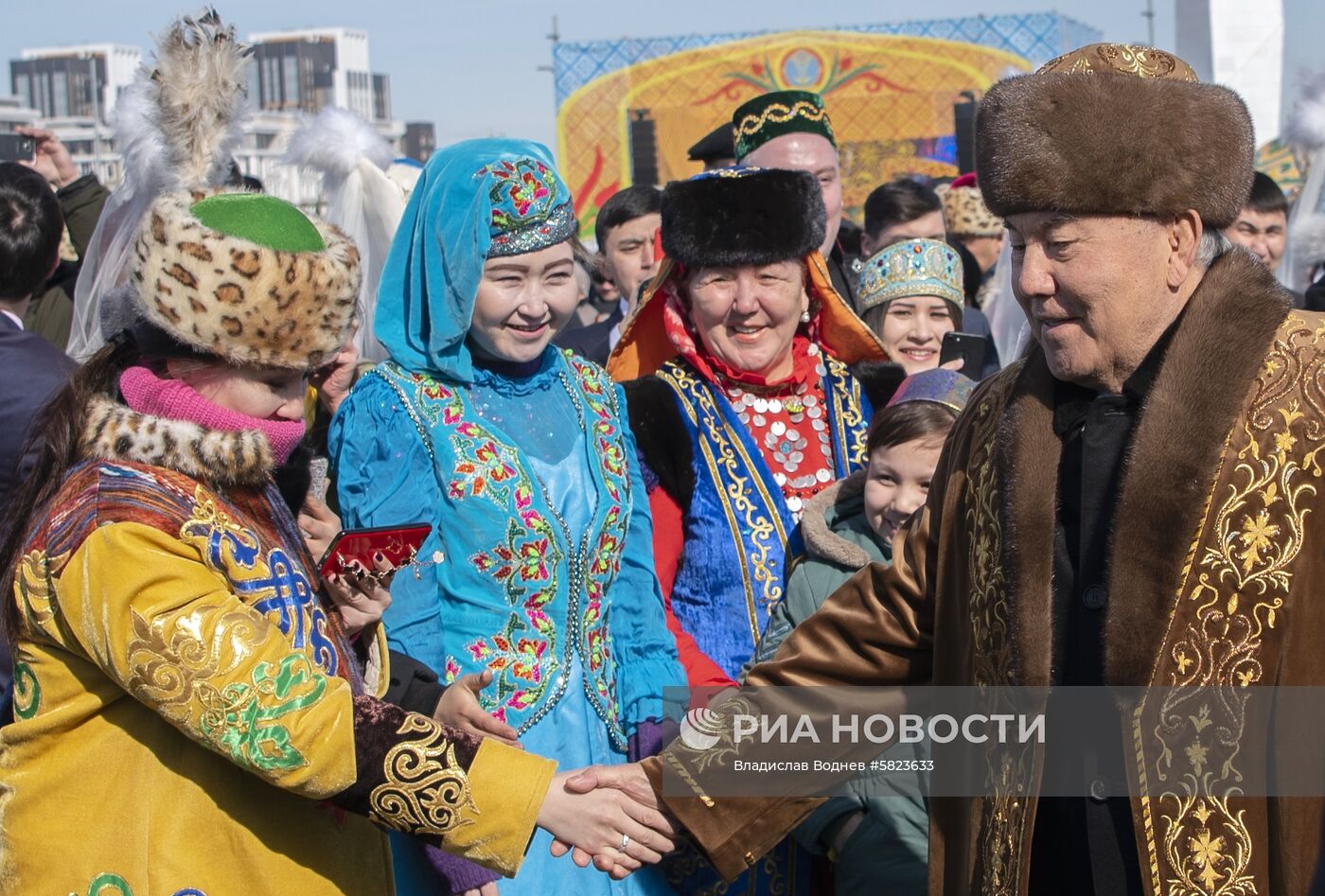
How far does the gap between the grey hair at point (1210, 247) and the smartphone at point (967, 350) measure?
2469 millimetres

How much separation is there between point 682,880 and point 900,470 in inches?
42.5

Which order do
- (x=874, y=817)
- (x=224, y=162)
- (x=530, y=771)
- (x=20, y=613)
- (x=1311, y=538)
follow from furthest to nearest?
(x=224, y=162) < (x=874, y=817) < (x=530, y=771) < (x=20, y=613) < (x=1311, y=538)

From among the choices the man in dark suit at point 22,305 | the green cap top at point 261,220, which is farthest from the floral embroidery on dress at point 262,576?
the man in dark suit at point 22,305

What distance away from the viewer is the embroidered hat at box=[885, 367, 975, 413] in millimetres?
3670

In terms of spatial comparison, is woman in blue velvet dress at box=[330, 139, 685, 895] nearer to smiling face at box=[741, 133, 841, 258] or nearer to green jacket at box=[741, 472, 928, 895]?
green jacket at box=[741, 472, 928, 895]

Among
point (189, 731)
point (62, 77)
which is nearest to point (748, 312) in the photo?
point (189, 731)

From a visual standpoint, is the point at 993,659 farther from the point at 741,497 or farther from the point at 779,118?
the point at 779,118

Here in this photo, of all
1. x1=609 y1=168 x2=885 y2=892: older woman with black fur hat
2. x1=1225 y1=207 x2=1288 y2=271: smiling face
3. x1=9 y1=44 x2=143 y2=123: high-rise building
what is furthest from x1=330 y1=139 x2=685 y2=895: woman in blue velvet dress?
x1=9 y1=44 x2=143 y2=123: high-rise building

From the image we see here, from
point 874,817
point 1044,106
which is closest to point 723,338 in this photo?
point 874,817

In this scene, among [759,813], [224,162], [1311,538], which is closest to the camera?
[1311,538]

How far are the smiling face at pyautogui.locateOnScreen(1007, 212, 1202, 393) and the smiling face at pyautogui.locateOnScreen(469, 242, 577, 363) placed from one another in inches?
56.4

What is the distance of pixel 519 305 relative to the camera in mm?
3418

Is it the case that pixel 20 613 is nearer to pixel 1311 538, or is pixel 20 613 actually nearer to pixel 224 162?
pixel 1311 538

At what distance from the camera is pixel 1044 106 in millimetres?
2219
